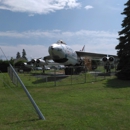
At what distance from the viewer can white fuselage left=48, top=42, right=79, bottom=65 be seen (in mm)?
21203

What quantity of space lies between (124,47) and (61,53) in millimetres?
6545

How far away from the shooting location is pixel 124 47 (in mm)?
19453

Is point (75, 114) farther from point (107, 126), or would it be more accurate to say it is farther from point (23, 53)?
point (23, 53)

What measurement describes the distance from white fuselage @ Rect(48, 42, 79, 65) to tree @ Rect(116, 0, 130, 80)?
5843mm

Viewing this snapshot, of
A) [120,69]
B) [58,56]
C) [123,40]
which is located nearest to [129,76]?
[120,69]

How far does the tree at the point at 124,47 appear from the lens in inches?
743

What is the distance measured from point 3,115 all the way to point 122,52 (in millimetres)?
15290

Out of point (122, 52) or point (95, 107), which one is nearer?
point (95, 107)

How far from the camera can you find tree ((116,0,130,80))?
1886 cm

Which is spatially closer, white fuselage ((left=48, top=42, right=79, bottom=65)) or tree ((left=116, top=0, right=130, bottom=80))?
tree ((left=116, top=0, right=130, bottom=80))

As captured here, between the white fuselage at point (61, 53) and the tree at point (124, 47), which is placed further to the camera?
the white fuselage at point (61, 53)


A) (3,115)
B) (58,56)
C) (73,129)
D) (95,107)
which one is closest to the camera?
(73,129)

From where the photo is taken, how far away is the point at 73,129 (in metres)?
5.06

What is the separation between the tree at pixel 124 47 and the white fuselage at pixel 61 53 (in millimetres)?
5843
